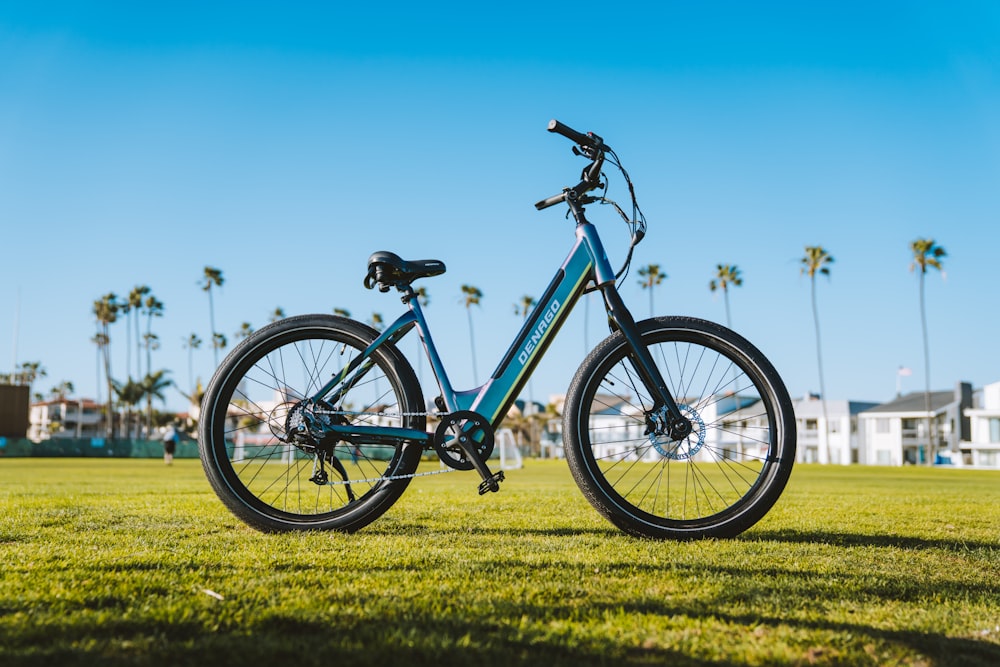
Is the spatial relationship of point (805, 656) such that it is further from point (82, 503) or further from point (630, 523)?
point (82, 503)

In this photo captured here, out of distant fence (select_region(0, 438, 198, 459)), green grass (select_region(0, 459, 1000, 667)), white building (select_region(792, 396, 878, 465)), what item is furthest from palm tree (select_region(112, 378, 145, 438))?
green grass (select_region(0, 459, 1000, 667))

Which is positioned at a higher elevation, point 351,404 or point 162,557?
point 351,404

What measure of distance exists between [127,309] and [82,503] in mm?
98113

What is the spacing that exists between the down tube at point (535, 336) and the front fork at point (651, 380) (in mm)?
241

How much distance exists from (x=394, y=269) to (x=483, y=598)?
7.37ft

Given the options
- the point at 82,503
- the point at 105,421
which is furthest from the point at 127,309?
the point at 82,503

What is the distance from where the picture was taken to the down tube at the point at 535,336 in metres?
4.25

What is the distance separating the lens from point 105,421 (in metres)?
144

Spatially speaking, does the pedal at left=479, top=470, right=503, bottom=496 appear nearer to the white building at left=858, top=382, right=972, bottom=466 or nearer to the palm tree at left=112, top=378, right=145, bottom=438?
the white building at left=858, top=382, right=972, bottom=466

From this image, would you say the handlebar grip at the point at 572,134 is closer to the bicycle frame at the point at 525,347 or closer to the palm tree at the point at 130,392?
the bicycle frame at the point at 525,347

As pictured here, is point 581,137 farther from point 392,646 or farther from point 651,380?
point 392,646

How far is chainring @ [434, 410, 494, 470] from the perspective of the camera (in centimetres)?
412

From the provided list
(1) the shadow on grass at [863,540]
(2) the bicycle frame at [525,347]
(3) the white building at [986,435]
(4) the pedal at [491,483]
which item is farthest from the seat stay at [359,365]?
(3) the white building at [986,435]

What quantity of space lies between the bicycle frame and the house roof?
97.3 metres
